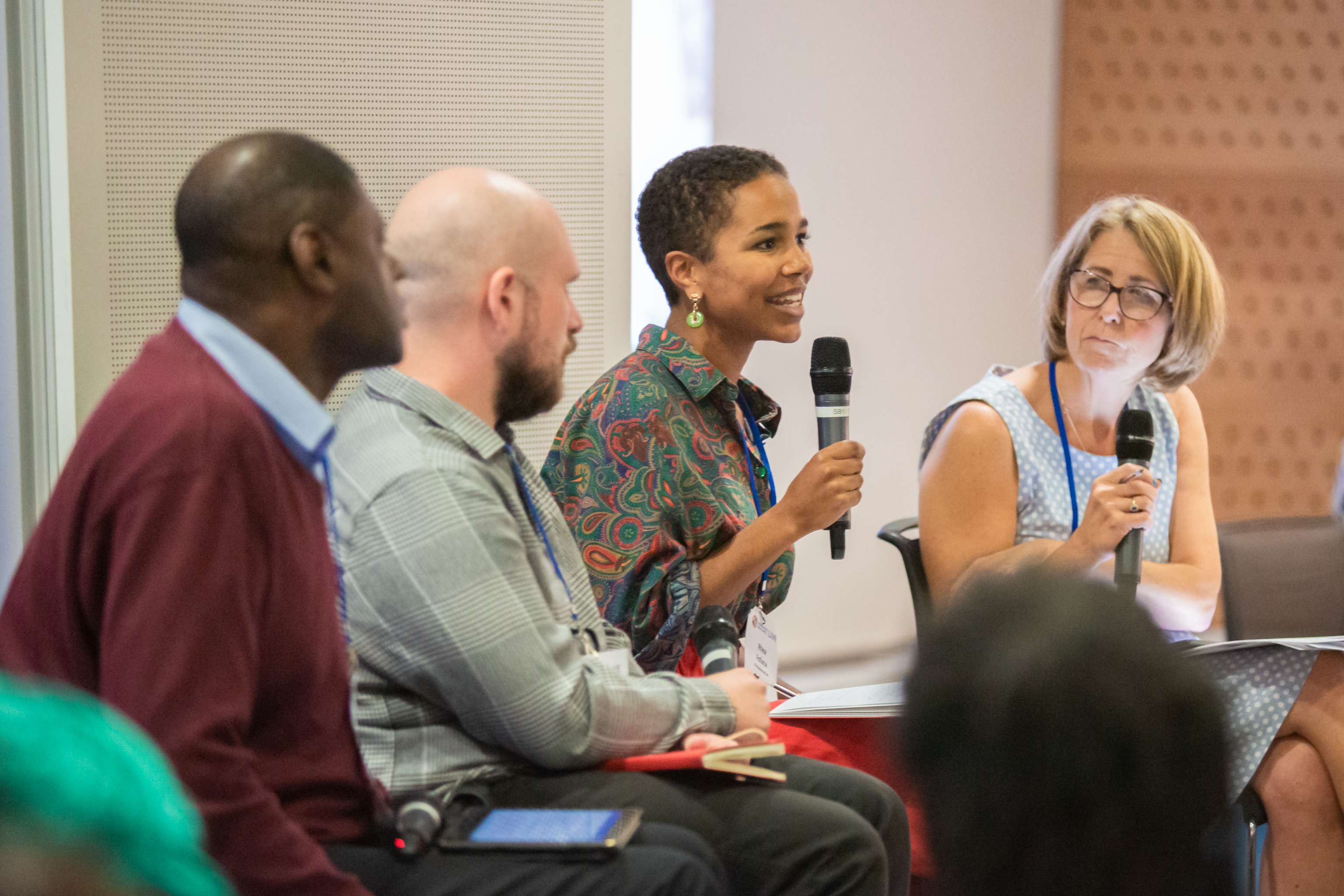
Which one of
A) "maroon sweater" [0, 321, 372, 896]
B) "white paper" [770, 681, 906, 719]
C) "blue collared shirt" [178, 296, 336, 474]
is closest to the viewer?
"maroon sweater" [0, 321, 372, 896]

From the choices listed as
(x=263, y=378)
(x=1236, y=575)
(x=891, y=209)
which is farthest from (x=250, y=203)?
(x=891, y=209)

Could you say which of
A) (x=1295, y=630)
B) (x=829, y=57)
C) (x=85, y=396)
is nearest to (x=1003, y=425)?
(x=1295, y=630)

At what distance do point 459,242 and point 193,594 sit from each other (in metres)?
0.71

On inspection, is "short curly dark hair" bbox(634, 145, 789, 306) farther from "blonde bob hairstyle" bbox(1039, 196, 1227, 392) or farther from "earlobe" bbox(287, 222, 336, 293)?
"earlobe" bbox(287, 222, 336, 293)

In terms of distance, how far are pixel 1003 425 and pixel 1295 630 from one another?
0.80 m

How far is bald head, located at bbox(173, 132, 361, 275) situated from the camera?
4.09 ft

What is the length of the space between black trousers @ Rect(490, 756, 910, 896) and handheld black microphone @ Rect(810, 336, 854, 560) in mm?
648

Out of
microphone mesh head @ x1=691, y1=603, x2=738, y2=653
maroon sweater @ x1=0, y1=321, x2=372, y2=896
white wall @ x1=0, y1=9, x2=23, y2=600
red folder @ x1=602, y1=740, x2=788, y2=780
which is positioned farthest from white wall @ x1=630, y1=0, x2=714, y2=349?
maroon sweater @ x1=0, y1=321, x2=372, y2=896

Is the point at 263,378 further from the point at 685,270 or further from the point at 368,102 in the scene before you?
the point at 368,102

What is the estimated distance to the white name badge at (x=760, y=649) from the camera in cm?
214

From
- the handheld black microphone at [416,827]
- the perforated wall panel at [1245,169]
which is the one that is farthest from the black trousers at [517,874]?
the perforated wall panel at [1245,169]

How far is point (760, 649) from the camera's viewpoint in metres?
2.18

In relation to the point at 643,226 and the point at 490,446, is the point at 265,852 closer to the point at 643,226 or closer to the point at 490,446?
the point at 490,446

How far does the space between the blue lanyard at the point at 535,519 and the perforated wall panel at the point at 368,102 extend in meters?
1.18
